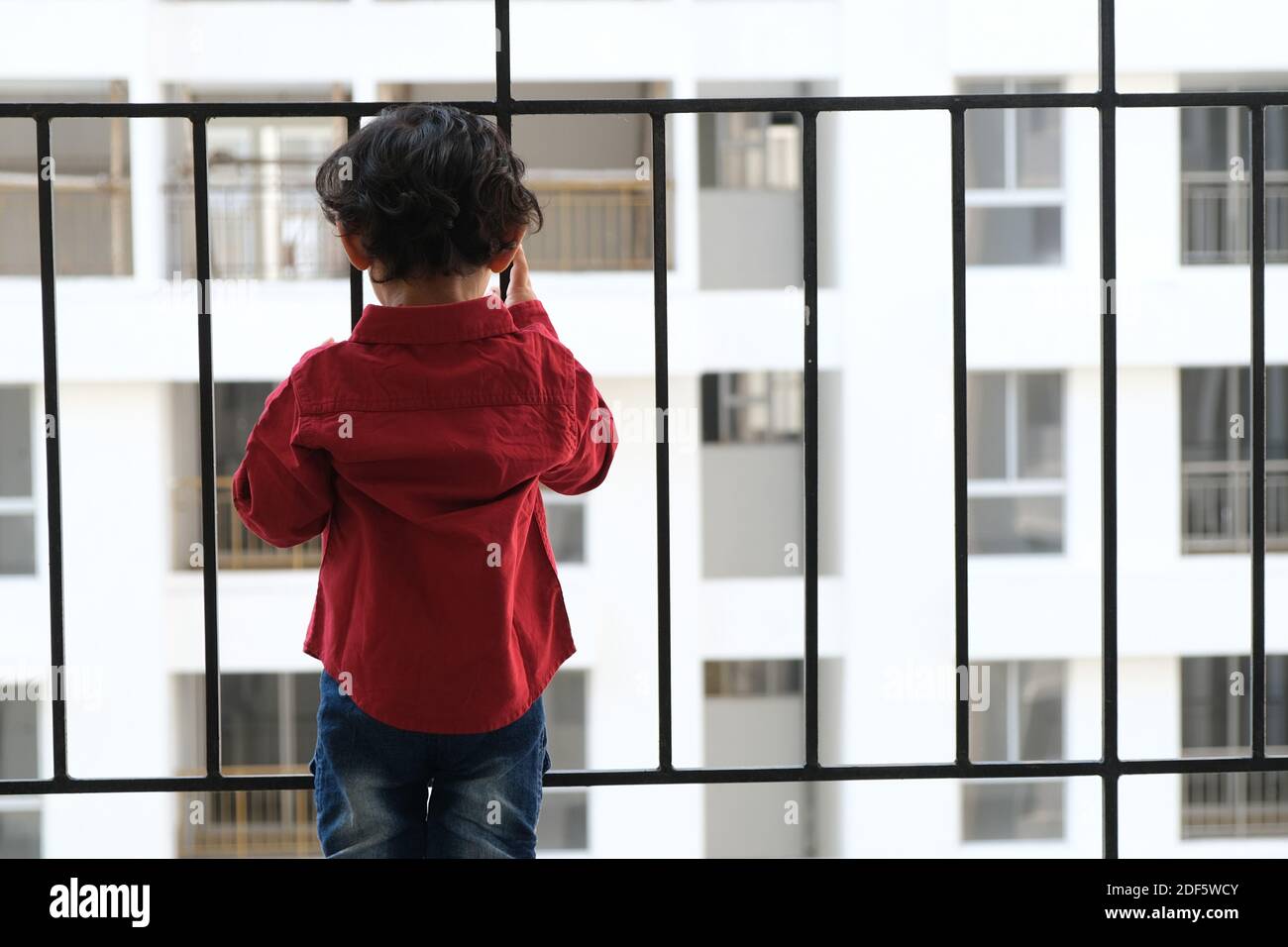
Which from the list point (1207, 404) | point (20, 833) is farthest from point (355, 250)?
point (20, 833)

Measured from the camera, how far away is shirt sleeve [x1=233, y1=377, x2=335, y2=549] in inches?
27.9

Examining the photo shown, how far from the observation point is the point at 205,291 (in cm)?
77

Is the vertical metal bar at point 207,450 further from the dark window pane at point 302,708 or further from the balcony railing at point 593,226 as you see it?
the dark window pane at point 302,708

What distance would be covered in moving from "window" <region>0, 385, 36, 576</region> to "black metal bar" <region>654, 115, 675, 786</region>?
834 centimetres

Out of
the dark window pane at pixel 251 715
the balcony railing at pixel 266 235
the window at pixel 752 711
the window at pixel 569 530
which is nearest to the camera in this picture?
the window at pixel 569 530

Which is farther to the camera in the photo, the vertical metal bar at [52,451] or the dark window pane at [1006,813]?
the dark window pane at [1006,813]

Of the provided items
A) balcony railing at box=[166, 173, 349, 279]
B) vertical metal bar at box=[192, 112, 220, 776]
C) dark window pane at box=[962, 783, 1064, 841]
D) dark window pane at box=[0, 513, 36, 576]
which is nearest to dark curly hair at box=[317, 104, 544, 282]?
vertical metal bar at box=[192, 112, 220, 776]

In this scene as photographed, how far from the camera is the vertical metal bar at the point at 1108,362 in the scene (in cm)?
81

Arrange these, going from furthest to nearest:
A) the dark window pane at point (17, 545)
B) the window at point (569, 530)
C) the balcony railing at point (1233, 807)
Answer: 1. the balcony railing at point (1233, 807)
2. the dark window pane at point (17, 545)
3. the window at point (569, 530)

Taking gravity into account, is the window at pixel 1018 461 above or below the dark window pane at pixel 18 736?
above

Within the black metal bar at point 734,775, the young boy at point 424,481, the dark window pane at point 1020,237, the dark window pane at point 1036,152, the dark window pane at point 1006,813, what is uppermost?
the dark window pane at point 1036,152

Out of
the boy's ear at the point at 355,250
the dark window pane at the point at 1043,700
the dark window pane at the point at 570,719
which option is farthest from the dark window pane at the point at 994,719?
the boy's ear at the point at 355,250

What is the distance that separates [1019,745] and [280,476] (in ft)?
30.1
